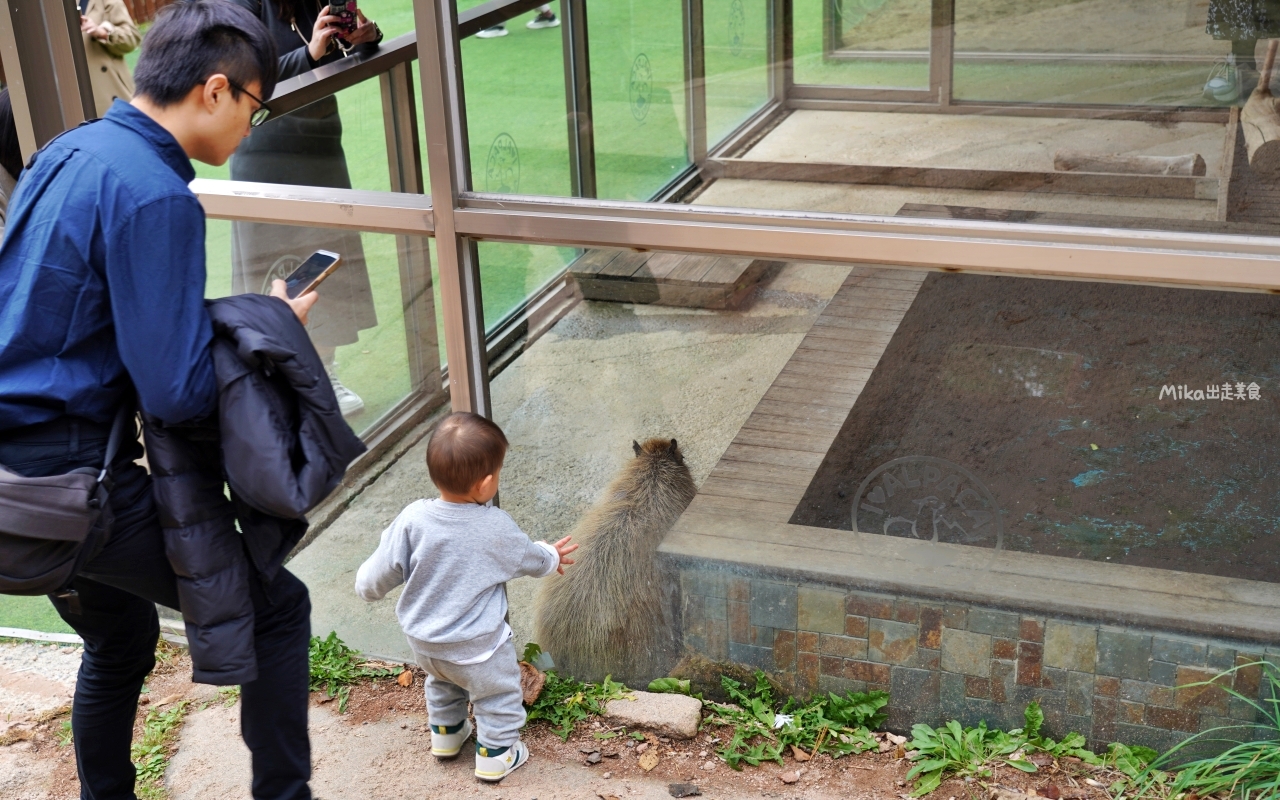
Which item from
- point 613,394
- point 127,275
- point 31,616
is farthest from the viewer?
point 31,616

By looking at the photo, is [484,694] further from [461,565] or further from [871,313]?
[871,313]

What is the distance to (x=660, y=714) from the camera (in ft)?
9.27

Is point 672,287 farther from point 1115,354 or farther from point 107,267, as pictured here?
point 107,267

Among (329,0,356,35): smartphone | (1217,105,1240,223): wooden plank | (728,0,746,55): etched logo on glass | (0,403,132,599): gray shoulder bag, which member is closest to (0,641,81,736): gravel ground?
(0,403,132,599): gray shoulder bag

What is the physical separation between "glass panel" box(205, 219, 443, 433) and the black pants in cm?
91

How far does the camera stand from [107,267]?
171 centimetres

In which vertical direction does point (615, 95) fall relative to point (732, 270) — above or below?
above

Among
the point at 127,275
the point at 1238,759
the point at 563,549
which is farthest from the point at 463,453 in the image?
the point at 1238,759

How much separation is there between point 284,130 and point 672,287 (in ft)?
3.56

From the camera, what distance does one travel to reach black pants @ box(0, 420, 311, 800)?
1876 mm

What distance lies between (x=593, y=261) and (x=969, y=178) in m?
0.91

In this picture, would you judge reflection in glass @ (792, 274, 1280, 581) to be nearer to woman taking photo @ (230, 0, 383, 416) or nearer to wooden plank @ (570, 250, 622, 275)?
wooden plank @ (570, 250, 622, 275)

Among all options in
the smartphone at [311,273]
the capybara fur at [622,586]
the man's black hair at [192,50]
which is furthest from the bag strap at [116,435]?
the capybara fur at [622,586]

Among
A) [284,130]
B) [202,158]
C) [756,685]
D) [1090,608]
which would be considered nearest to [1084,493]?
[1090,608]
